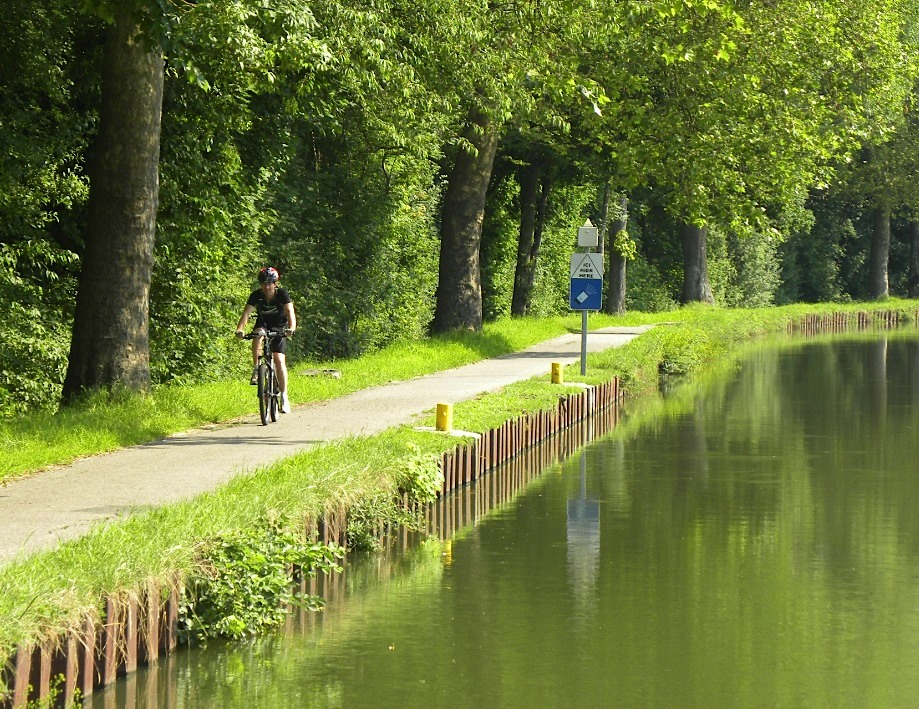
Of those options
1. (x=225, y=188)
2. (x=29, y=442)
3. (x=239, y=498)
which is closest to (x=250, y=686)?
(x=239, y=498)

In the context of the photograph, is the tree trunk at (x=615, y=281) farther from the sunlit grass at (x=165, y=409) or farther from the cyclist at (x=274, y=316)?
the cyclist at (x=274, y=316)

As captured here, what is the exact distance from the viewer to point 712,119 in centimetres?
3114

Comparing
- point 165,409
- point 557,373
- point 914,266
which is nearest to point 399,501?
point 165,409

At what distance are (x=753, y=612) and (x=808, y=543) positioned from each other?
3.22m

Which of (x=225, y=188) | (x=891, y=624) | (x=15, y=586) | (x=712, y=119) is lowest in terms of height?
(x=891, y=624)

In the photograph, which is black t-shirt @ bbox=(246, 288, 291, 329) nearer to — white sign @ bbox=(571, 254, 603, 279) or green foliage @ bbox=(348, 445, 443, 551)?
green foliage @ bbox=(348, 445, 443, 551)

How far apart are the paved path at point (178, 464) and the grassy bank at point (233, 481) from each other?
383mm

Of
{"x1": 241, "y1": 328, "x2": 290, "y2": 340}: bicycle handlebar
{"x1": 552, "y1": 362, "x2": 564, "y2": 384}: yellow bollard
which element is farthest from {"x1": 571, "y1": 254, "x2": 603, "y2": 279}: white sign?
{"x1": 241, "y1": 328, "x2": 290, "y2": 340}: bicycle handlebar

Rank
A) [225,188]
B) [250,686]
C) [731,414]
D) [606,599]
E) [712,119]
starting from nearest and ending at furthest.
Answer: [250,686]
[606,599]
[225,188]
[731,414]
[712,119]

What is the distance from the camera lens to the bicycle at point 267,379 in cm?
1748

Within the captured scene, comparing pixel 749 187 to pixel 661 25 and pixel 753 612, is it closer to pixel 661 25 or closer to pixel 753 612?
pixel 661 25

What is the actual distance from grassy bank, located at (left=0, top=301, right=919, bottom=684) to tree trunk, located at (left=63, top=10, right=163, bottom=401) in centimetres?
72

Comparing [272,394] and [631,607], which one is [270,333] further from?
→ [631,607]

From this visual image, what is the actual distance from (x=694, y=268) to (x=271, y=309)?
1367 inches
